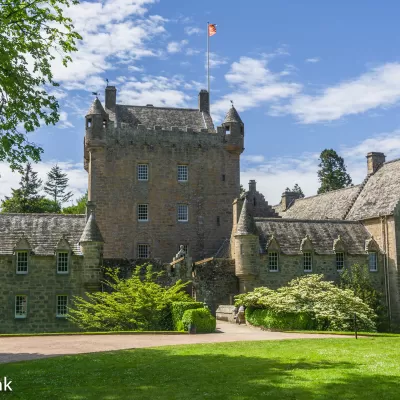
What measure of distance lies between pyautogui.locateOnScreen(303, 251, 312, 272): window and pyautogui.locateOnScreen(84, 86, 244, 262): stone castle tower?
29.8 ft

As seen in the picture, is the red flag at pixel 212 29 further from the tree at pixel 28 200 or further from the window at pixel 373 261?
the tree at pixel 28 200

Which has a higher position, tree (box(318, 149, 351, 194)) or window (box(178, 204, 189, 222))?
tree (box(318, 149, 351, 194))

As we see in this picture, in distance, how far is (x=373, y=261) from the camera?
39.8 metres

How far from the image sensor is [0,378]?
1415 cm

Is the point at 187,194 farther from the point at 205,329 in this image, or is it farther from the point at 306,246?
the point at 205,329

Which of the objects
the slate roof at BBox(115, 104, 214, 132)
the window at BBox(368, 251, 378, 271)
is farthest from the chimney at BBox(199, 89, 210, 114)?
the window at BBox(368, 251, 378, 271)

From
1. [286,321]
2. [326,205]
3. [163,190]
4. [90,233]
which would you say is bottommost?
[286,321]

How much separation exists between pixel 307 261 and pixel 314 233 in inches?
106

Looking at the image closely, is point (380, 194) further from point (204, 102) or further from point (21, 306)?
point (21, 306)

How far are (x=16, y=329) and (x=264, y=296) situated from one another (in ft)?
47.1

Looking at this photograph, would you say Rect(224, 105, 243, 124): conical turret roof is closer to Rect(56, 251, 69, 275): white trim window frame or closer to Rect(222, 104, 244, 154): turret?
Rect(222, 104, 244, 154): turret

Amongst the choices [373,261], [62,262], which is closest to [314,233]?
[373,261]

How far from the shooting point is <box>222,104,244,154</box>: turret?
46688 millimetres

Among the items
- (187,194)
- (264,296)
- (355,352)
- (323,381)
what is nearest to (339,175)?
(187,194)
